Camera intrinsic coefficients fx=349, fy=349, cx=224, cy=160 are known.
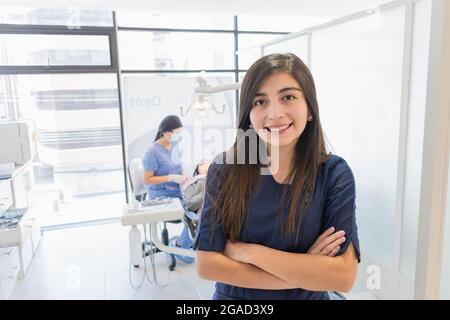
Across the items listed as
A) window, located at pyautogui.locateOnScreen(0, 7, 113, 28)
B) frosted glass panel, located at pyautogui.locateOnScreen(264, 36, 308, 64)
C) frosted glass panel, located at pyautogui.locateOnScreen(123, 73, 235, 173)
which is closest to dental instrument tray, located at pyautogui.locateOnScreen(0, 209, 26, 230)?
frosted glass panel, located at pyautogui.locateOnScreen(123, 73, 235, 173)

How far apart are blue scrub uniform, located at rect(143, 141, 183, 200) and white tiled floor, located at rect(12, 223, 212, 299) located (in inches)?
22.6

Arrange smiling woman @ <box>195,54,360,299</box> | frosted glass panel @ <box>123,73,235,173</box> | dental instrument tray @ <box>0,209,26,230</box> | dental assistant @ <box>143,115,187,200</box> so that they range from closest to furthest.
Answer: smiling woman @ <box>195,54,360,299</box>
dental instrument tray @ <box>0,209,26,230</box>
dental assistant @ <box>143,115,187,200</box>
frosted glass panel @ <box>123,73,235,173</box>

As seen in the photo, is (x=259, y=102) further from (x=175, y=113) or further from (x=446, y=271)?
(x=175, y=113)

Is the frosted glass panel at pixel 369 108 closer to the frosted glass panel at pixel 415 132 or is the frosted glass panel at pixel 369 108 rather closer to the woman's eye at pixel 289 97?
the frosted glass panel at pixel 415 132

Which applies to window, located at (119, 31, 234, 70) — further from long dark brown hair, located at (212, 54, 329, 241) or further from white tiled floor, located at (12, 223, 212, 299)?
long dark brown hair, located at (212, 54, 329, 241)

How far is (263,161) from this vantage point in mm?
938

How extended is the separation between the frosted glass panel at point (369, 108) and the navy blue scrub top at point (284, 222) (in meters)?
0.85

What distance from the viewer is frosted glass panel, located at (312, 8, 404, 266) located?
1591mm

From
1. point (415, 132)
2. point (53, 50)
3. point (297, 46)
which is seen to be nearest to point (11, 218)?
Result: point (53, 50)

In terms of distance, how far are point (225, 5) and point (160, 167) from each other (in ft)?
5.10

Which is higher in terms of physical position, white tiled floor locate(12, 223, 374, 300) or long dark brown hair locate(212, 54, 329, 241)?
long dark brown hair locate(212, 54, 329, 241)

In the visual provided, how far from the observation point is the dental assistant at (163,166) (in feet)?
9.29

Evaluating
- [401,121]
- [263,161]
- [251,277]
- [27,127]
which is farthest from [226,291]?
[27,127]

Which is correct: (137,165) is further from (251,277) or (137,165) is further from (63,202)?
Answer: (251,277)
